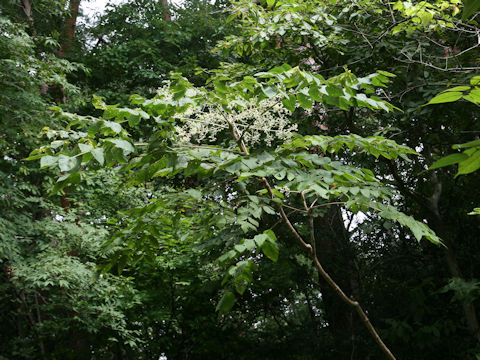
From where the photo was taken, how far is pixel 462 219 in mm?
4793

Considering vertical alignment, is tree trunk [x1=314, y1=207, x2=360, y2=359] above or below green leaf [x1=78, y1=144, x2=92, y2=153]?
above

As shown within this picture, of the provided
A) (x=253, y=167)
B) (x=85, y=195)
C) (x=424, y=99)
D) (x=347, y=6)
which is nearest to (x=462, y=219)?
(x=424, y=99)

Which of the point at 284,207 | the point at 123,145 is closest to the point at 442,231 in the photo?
the point at 284,207

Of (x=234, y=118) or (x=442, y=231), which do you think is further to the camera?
(x=442, y=231)

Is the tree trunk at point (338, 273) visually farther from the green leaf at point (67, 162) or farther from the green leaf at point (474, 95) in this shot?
the green leaf at point (474, 95)

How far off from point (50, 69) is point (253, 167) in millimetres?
4627

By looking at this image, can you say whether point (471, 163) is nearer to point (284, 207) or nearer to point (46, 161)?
point (46, 161)

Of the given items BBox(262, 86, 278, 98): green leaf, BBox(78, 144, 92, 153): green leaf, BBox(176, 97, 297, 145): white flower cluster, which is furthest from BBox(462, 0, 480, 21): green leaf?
BBox(176, 97, 297, 145): white flower cluster

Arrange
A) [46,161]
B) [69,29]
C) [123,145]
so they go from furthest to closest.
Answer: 1. [69,29]
2. [123,145]
3. [46,161]

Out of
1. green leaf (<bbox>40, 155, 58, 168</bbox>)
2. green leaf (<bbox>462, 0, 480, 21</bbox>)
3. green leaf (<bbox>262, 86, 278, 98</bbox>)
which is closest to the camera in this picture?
green leaf (<bbox>462, 0, 480, 21</bbox>)

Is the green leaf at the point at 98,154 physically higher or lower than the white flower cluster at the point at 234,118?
lower

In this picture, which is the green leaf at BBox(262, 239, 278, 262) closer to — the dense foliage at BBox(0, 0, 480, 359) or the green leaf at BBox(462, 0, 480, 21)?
the dense foliage at BBox(0, 0, 480, 359)

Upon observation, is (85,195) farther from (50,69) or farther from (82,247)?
(50,69)

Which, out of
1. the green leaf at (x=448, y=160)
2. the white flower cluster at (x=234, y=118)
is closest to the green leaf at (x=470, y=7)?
the green leaf at (x=448, y=160)
